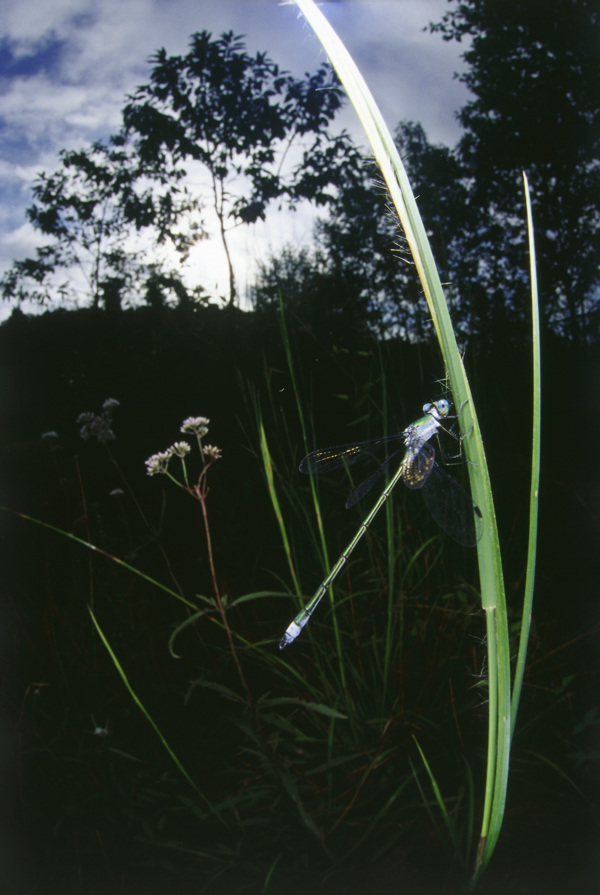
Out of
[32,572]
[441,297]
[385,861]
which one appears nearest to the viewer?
[441,297]

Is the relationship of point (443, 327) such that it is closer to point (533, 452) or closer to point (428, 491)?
point (533, 452)

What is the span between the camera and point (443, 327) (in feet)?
1.25

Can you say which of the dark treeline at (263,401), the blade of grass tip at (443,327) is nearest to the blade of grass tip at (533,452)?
the blade of grass tip at (443,327)

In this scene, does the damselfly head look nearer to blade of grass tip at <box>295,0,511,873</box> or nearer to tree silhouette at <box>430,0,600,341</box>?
blade of grass tip at <box>295,0,511,873</box>

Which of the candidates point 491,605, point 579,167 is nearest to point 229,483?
point 491,605

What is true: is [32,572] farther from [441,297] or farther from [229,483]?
[441,297]

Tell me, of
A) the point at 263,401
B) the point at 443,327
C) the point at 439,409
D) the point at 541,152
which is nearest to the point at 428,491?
the point at 439,409

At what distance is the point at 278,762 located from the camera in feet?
2.46

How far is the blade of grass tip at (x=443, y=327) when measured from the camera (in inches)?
14.6

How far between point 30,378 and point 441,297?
1.03 metres

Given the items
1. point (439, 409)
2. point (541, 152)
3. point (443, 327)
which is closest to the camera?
point (443, 327)

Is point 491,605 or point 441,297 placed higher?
point 441,297

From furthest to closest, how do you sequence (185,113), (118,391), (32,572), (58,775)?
1. (118,391)
2. (32,572)
3. (185,113)
4. (58,775)

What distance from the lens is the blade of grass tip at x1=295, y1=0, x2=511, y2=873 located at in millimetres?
371
